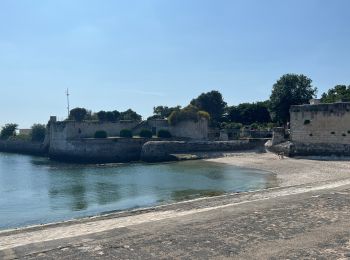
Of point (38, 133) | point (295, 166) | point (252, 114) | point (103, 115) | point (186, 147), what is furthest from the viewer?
point (103, 115)

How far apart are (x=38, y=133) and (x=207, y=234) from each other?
5324 cm

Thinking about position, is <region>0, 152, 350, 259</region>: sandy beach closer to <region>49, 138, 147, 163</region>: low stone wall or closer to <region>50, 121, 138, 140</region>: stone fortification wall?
<region>49, 138, 147, 163</region>: low stone wall

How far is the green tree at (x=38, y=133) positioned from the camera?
2283 inches

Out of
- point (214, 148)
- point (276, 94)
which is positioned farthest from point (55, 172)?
point (276, 94)

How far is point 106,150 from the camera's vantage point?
3988 centimetres

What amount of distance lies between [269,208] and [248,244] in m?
3.67

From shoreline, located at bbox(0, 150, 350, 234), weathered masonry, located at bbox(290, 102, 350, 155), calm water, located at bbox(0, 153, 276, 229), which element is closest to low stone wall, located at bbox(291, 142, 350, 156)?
weathered masonry, located at bbox(290, 102, 350, 155)

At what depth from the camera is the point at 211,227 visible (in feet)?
31.1

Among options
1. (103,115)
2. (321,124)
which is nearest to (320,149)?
(321,124)

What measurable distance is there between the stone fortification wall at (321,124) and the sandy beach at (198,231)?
14.7 meters

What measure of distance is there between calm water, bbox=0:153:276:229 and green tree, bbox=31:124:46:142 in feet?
88.7

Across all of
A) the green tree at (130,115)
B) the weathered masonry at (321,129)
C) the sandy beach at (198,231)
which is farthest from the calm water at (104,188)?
the green tree at (130,115)

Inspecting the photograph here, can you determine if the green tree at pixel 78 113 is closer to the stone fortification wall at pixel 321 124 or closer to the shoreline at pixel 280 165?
the shoreline at pixel 280 165

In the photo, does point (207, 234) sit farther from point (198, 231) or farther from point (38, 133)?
point (38, 133)
